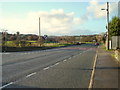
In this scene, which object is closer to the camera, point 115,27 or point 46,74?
point 46,74

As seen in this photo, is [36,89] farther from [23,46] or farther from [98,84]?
[23,46]

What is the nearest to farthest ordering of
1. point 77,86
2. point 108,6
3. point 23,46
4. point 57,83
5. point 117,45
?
point 77,86 → point 57,83 → point 117,45 → point 108,6 → point 23,46

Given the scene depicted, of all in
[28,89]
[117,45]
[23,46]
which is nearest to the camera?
[28,89]

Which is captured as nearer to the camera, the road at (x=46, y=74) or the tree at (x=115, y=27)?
the road at (x=46, y=74)

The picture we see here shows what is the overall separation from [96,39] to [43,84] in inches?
6173

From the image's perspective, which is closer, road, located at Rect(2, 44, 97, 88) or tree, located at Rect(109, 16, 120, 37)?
road, located at Rect(2, 44, 97, 88)

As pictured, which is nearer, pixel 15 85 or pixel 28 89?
pixel 28 89

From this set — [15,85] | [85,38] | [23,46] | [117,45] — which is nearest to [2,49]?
[23,46]

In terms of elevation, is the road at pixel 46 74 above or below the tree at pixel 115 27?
below

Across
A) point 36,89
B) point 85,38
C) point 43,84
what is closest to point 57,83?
point 43,84

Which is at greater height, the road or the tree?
the tree

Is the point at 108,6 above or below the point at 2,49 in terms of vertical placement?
above

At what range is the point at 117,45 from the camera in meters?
35.1

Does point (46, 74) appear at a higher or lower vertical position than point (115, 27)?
lower
